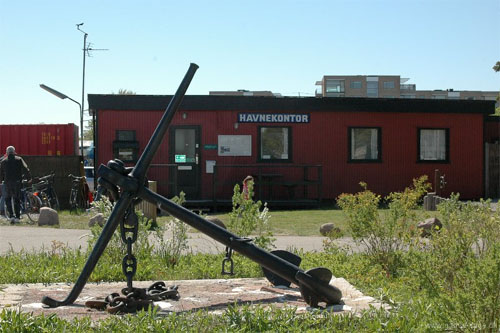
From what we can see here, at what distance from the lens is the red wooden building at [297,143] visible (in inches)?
842

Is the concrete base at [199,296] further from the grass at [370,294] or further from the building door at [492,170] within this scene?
the building door at [492,170]

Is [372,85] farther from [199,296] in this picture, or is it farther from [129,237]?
[129,237]

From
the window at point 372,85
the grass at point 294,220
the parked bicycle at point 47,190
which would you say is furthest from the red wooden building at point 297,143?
the window at point 372,85

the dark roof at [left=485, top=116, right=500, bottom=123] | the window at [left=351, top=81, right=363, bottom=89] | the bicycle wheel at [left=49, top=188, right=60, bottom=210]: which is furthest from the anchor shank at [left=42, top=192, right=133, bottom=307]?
the window at [left=351, top=81, right=363, bottom=89]

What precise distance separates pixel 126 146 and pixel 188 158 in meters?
2.01

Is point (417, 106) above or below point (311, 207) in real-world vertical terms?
above

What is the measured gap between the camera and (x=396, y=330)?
488cm

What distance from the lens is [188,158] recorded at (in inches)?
854

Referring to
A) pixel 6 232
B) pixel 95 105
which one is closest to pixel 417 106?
pixel 95 105

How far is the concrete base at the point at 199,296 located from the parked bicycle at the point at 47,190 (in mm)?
13195

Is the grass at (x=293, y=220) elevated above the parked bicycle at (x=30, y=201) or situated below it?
below

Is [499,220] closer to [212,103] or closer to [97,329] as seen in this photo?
[97,329]

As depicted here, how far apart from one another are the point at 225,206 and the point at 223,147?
196cm

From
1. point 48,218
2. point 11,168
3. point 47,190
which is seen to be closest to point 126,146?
point 47,190
